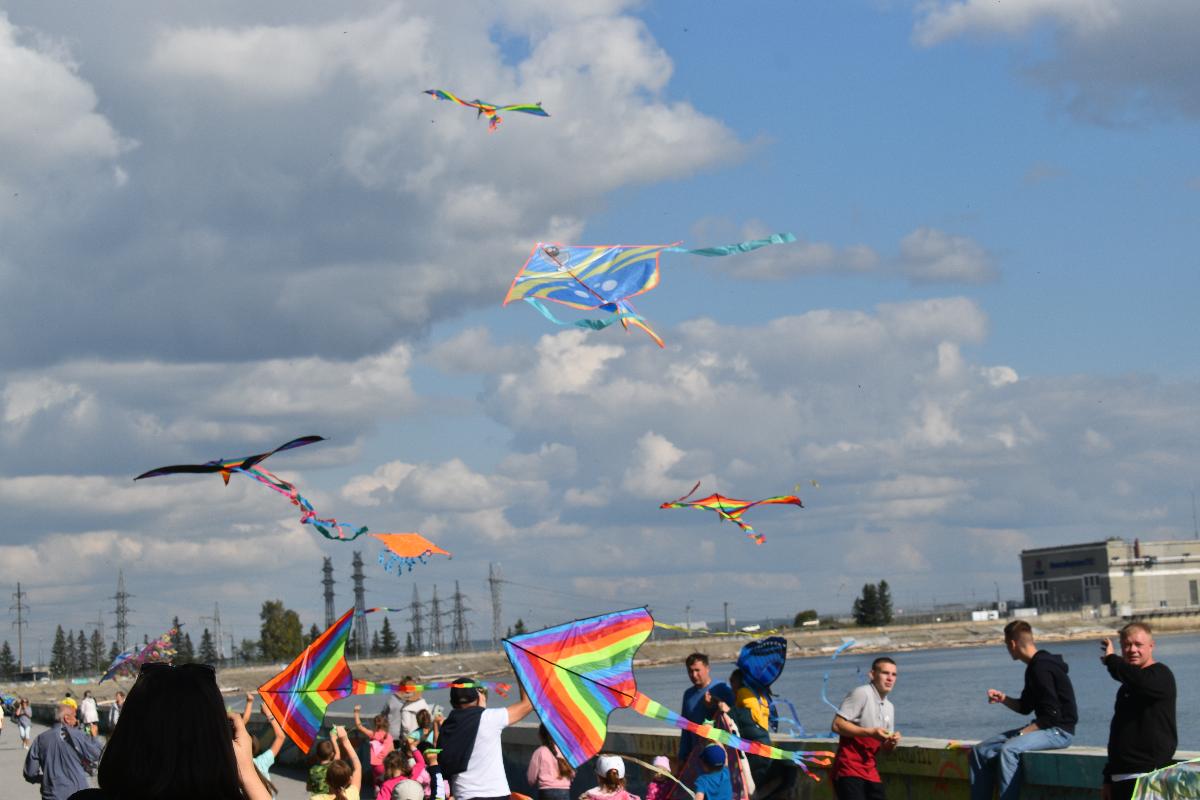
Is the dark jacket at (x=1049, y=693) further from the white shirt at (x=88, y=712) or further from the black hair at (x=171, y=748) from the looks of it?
the white shirt at (x=88, y=712)

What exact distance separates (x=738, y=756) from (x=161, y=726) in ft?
26.2

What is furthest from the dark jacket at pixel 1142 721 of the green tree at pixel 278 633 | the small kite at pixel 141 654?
the green tree at pixel 278 633

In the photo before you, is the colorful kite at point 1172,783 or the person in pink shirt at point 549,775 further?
the person in pink shirt at point 549,775

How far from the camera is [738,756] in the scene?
36.7 ft

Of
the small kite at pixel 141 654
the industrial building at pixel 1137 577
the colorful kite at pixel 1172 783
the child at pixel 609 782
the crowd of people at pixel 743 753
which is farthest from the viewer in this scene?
the industrial building at pixel 1137 577

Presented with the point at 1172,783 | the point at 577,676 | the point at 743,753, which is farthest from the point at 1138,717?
the point at 577,676

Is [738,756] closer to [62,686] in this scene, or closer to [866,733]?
[866,733]

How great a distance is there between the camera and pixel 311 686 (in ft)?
36.4

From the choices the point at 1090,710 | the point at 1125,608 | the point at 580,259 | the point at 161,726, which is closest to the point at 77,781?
the point at 580,259

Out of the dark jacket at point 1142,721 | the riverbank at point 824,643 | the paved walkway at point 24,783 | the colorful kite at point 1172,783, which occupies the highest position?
the dark jacket at point 1142,721

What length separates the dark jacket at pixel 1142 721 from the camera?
8953 millimetres

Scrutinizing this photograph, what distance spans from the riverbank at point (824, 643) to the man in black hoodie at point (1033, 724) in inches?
4954

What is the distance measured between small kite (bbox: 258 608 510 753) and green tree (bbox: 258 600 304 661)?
149585 mm

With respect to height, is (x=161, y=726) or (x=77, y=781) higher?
(x=161, y=726)
